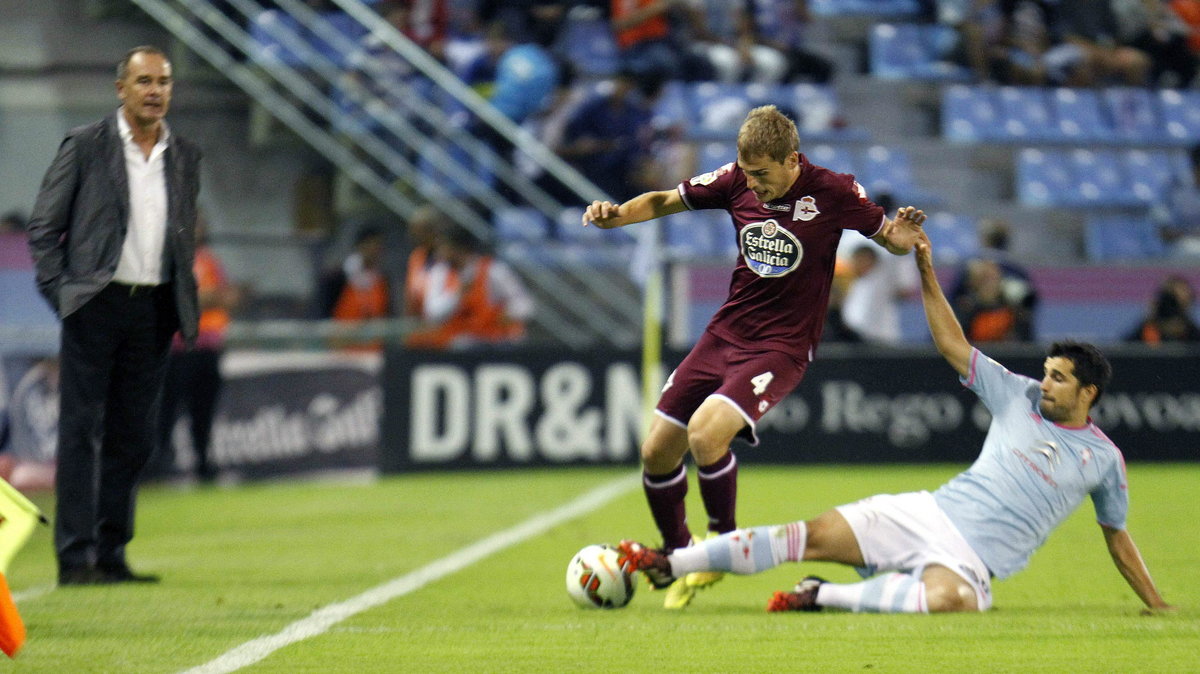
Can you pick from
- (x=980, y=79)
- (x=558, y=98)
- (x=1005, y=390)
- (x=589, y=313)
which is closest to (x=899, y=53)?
(x=980, y=79)

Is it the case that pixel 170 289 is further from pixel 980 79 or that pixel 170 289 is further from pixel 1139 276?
pixel 980 79

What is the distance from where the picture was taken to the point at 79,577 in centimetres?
661

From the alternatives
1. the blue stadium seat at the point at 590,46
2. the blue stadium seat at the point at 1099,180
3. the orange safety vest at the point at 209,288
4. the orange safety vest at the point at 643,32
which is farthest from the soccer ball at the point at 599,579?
the blue stadium seat at the point at 1099,180

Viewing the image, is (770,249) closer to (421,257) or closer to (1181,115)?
(421,257)

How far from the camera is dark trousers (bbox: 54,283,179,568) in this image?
21.5 feet

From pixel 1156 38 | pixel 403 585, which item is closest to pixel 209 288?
pixel 403 585

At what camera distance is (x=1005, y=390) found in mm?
5863

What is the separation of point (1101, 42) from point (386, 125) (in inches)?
364

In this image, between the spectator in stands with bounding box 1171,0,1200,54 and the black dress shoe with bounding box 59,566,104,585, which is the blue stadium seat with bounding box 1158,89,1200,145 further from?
the black dress shoe with bounding box 59,566,104,585

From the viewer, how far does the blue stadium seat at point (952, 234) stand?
→ 1600 cm

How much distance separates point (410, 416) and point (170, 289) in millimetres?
6574

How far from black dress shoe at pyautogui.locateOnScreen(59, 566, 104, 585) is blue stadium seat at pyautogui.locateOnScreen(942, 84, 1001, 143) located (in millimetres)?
13243

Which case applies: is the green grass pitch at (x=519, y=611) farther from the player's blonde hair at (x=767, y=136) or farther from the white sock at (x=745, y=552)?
the player's blonde hair at (x=767, y=136)

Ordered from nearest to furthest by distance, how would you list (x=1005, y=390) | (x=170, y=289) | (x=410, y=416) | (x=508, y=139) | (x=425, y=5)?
(x=1005, y=390) → (x=170, y=289) → (x=410, y=416) → (x=508, y=139) → (x=425, y=5)
